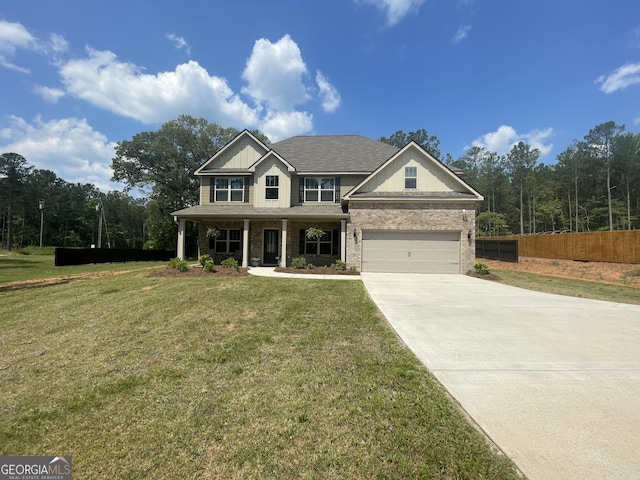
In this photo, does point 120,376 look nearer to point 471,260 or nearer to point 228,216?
point 228,216

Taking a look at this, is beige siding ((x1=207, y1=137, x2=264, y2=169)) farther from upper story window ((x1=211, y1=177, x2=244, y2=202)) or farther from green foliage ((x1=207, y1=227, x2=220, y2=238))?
green foliage ((x1=207, y1=227, x2=220, y2=238))

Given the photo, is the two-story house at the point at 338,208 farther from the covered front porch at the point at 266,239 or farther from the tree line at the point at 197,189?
the tree line at the point at 197,189

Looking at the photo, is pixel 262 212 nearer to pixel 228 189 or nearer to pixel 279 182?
pixel 279 182

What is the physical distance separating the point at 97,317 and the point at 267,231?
11.4 m

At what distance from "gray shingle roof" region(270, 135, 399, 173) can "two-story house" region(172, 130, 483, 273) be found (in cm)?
7

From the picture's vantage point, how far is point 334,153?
19375mm

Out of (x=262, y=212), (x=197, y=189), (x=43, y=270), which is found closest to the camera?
(x=262, y=212)

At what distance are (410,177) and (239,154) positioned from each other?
10599 mm

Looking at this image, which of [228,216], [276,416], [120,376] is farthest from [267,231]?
[276,416]

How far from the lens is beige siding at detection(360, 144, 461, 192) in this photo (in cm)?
1538

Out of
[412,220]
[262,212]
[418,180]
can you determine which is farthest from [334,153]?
[412,220]

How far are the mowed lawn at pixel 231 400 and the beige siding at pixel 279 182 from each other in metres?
11.1

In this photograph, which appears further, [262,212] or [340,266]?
[262,212]

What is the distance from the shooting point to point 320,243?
17.2 m
